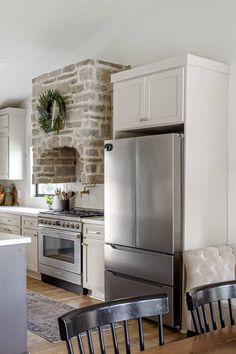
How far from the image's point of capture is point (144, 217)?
4207 mm

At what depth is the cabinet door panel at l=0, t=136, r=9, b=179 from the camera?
739cm

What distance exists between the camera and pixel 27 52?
5863mm

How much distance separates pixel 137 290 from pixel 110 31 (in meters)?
3.24

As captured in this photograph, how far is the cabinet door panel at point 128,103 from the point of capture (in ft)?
14.6

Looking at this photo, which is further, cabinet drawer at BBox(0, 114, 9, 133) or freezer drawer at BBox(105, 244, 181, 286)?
cabinet drawer at BBox(0, 114, 9, 133)

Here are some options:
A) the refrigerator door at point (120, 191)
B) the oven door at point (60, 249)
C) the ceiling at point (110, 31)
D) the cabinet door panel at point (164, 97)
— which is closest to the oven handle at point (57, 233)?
the oven door at point (60, 249)

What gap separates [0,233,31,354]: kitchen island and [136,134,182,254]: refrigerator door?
1268mm

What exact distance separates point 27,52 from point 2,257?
345 cm

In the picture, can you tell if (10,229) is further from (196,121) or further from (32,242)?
(196,121)

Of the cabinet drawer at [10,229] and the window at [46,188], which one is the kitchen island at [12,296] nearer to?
the cabinet drawer at [10,229]

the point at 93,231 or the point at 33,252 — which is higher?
the point at 93,231

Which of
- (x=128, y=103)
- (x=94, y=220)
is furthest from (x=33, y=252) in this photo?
(x=128, y=103)

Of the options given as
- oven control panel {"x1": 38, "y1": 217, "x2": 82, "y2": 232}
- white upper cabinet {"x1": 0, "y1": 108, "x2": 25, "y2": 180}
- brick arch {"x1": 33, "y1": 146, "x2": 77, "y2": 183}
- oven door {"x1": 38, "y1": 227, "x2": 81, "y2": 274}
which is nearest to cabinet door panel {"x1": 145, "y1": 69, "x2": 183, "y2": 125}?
oven control panel {"x1": 38, "y1": 217, "x2": 82, "y2": 232}

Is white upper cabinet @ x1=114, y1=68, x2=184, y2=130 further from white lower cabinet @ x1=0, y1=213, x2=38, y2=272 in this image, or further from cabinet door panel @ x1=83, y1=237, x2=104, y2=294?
white lower cabinet @ x1=0, y1=213, x2=38, y2=272
